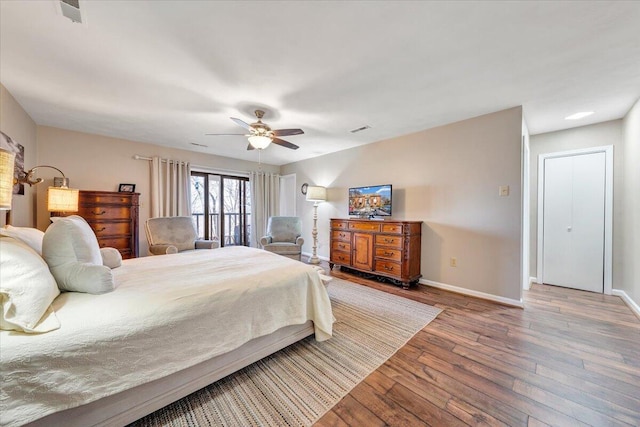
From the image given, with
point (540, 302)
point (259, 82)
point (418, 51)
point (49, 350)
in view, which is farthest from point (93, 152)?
point (540, 302)

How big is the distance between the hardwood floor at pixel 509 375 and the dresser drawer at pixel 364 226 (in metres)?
1.55

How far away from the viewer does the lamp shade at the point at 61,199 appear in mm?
2488

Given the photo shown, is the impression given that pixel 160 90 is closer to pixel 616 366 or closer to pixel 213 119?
pixel 213 119

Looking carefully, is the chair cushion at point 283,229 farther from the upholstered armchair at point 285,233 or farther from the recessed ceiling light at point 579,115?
the recessed ceiling light at point 579,115

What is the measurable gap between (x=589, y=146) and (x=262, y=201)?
19.7 feet

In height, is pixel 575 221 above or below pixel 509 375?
above

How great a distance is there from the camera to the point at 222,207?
5.53 m

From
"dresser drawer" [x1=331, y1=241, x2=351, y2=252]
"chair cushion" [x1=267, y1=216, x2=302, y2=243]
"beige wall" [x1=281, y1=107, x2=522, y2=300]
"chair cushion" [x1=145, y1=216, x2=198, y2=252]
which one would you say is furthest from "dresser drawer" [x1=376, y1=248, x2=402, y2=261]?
"chair cushion" [x1=145, y1=216, x2=198, y2=252]

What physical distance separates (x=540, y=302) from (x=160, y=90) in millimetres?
5161

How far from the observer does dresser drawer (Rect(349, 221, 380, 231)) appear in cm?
375

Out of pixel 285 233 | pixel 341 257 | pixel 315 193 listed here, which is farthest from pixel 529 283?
pixel 285 233

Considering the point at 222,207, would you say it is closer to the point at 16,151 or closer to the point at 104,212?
the point at 104,212

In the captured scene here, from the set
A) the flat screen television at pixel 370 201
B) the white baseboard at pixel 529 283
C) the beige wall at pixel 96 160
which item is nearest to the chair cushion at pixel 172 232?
the beige wall at pixel 96 160

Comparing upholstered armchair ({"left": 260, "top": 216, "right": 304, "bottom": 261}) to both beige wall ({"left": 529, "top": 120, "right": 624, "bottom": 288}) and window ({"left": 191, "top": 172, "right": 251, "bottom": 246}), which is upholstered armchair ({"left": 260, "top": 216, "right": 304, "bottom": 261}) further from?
beige wall ({"left": 529, "top": 120, "right": 624, "bottom": 288})
